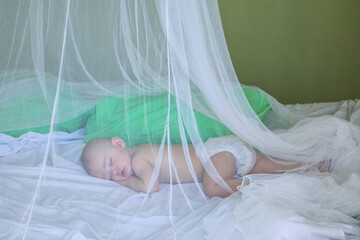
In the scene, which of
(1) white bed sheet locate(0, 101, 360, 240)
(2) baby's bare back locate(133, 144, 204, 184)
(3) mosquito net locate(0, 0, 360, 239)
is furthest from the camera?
(2) baby's bare back locate(133, 144, 204, 184)

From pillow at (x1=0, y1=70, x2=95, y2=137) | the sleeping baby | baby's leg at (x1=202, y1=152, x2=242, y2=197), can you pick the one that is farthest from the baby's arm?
pillow at (x1=0, y1=70, x2=95, y2=137)

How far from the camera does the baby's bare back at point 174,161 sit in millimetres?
1622

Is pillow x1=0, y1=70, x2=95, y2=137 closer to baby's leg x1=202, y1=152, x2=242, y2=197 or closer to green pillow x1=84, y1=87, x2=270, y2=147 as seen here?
green pillow x1=84, y1=87, x2=270, y2=147

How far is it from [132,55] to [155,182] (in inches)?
20.5

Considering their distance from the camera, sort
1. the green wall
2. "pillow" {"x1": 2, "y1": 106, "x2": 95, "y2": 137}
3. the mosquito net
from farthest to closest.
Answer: the green wall, "pillow" {"x1": 2, "y1": 106, "x2": 95, "y2": 137}, the mosquito net

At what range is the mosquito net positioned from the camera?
4.98 feet

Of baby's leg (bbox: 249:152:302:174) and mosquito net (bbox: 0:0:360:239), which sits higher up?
mosquito net (bbox: 0:0:360:239)

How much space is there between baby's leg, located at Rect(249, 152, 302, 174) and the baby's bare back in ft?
0.88

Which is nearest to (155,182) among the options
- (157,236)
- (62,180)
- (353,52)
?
(157,236)

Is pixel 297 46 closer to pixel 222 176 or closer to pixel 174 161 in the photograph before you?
pixel 222 176

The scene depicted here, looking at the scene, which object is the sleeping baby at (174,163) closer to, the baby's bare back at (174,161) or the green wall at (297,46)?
the baby's bare back at (174,161)

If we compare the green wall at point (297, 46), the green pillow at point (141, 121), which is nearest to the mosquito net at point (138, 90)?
the green pillow at point (141, 121)

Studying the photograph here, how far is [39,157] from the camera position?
6.19 feet

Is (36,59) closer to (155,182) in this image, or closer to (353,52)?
(155,182)
